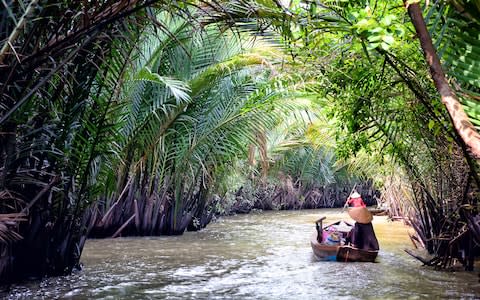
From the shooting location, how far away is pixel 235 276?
7949 millimetres

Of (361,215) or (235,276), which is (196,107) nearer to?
(361,215)

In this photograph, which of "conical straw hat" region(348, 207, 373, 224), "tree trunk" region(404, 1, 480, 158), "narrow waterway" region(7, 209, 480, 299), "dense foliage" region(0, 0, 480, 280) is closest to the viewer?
"tree trunk" region(404, 1, 480, 158)

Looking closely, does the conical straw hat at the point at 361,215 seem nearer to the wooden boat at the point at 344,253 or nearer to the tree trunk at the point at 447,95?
the wooden boat at the point at 344,253

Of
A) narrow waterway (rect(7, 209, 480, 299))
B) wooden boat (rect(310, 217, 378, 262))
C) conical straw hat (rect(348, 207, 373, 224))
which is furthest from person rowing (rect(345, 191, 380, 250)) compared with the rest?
narrow waterway (rect(7, 209, 480, 299))

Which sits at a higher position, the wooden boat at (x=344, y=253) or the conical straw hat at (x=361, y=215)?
the conical straw hat at (x=361, y=215)

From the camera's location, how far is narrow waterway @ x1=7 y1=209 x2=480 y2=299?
21.8 ft

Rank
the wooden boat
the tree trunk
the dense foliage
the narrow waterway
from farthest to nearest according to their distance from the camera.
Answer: the wooden boat, the narrow waterway, the dense foliage, the tree trunk

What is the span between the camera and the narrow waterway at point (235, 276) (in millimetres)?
6641

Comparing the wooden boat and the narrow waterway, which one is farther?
the wooden boat

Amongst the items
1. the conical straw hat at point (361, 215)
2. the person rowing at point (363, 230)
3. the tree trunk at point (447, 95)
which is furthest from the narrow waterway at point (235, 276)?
the tree trunk at point (447, 95)

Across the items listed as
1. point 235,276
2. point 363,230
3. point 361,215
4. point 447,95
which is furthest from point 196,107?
point 447,95

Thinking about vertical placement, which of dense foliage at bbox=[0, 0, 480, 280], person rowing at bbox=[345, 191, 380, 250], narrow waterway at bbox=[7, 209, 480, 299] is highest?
dense foliage at bbox=[0, 0, 480, 280]

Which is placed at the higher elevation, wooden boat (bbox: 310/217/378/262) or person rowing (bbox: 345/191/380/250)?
person rowing (bbox: 345/191/380/250)

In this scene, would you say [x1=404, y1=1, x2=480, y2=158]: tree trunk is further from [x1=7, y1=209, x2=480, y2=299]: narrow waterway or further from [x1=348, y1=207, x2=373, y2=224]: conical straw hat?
[x1=348, y1=207, x2=373, y2=224]: conical straw hat
